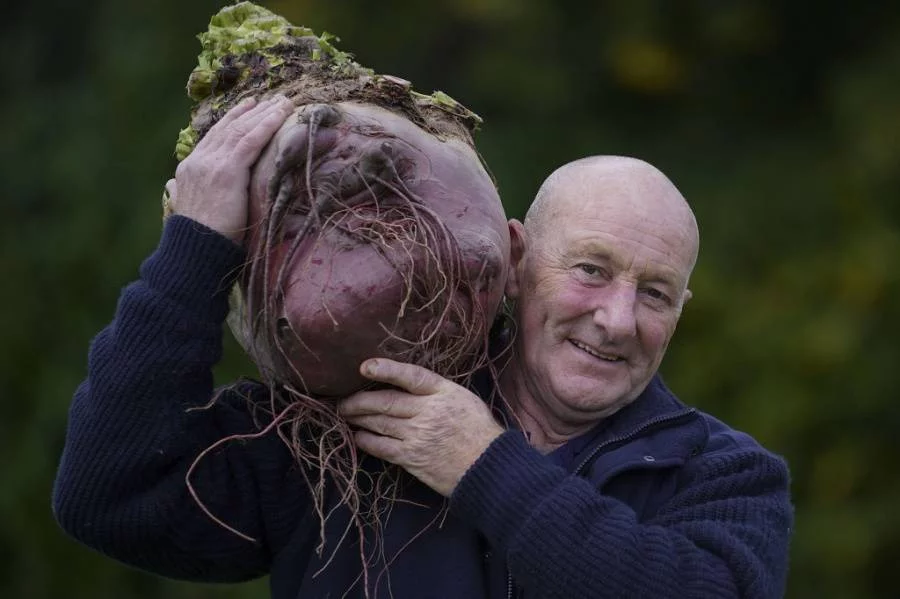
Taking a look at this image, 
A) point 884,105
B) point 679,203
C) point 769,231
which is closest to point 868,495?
point 769,231

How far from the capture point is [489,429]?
2500 millimetres

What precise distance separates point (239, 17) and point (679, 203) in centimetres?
103

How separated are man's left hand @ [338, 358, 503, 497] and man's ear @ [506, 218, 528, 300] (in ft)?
1.15

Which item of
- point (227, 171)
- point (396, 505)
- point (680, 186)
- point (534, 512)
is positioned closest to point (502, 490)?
point (534, 512)

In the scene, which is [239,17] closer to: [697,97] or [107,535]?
[107,535]

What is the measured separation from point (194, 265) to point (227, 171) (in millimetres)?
184

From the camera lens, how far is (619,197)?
2699mm

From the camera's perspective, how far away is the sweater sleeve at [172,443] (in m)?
2.51

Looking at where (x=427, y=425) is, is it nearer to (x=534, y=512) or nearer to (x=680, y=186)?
(x=534, y=512)

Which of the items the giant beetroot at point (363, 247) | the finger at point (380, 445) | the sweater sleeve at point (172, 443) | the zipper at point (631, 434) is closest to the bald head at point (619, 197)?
the giant beetroot at point (363, 247)

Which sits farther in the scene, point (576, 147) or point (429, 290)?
point (576, 147)

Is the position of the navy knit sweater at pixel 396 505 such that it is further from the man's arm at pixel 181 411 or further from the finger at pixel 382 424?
the finger at pixel 382 424

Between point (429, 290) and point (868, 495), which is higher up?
point (429, 290)

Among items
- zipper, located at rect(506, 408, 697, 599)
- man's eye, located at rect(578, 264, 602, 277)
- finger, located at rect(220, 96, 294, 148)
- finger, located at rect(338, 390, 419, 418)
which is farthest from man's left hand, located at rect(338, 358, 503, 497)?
finger, located at rect(220, 96, 294, 148)
